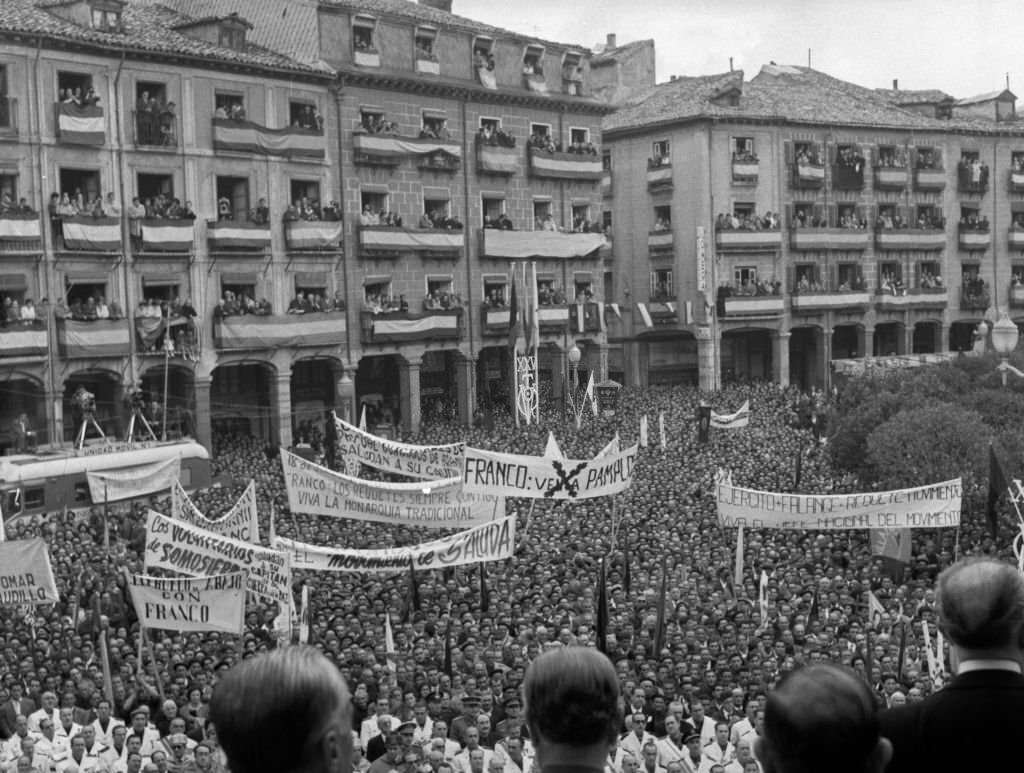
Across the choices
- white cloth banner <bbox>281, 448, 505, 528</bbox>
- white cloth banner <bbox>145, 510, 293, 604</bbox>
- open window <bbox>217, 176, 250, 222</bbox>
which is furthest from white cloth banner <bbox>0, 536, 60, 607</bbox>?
open window <bbox>217, 176, 250, 222</bbox>

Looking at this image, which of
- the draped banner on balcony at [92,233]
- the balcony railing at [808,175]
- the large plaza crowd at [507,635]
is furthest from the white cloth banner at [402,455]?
the balcony railing at [808,175]

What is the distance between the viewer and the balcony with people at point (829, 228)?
57.1m

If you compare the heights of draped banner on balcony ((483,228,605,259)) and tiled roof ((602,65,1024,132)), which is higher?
tiled roof ((602,65,1024,132))

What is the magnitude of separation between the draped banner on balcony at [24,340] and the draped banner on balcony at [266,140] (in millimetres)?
7369

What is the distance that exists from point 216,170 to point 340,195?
4.49 metres

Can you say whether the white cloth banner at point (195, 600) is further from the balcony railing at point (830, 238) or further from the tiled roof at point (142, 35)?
the balcony railing at point (830, 238)

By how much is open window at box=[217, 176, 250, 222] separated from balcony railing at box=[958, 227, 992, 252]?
1277 inches

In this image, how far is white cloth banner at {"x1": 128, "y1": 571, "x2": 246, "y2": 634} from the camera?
633 inches

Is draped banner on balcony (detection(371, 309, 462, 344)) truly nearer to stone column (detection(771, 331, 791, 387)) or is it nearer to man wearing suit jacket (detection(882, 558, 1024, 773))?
stone column (detection(771, 331, 791, 387))

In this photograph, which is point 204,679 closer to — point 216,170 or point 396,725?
point 396,725

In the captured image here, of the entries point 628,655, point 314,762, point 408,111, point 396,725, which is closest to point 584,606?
point 628,655

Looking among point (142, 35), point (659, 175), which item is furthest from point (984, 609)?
point (659, 175)

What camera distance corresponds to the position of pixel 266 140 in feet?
134

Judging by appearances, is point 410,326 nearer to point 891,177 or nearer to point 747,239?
point 747,239
